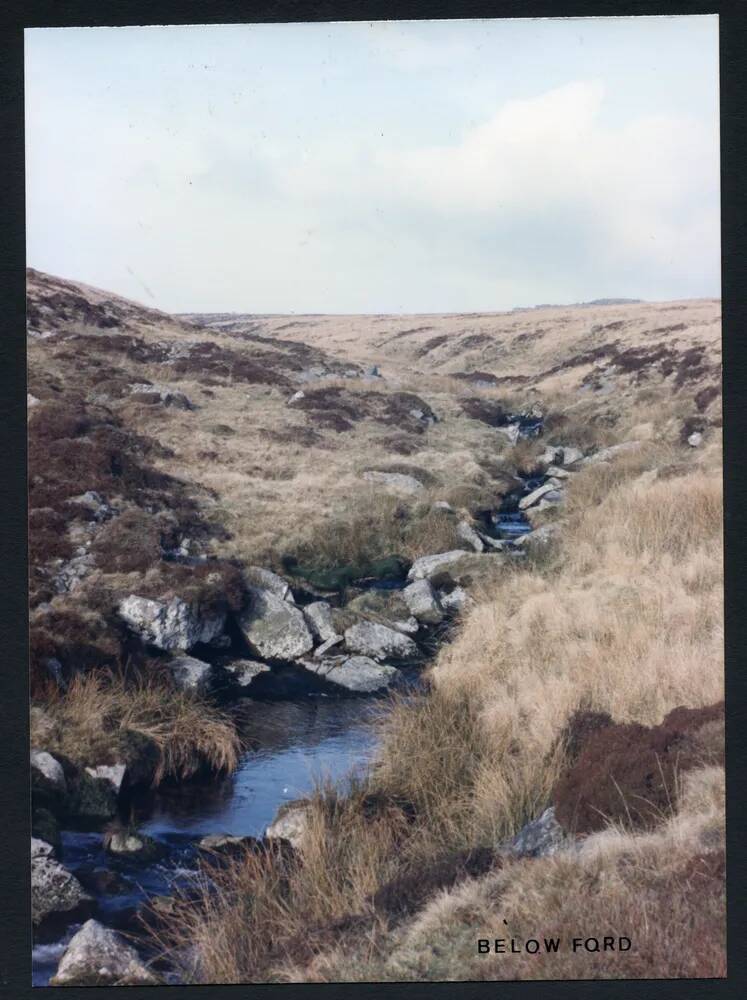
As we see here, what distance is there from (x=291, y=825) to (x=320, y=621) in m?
2.60

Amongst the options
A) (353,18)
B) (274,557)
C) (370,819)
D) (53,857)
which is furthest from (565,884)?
(353,18)

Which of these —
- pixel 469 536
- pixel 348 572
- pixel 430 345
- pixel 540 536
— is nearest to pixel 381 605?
pixel 348 572

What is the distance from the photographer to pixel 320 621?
9.06 meters

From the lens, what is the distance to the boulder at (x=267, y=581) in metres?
→ 9.01

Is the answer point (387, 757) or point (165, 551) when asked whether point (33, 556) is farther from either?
point (387, 757)

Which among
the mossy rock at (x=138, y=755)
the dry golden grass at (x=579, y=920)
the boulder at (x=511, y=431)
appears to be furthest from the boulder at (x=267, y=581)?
the boulder at (x=511, y=431)

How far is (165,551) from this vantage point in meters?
8.92

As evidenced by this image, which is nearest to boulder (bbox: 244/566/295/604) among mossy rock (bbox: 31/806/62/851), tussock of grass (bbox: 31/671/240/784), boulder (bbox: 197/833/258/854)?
tussock of grass (bbox: 31/671/240/784)

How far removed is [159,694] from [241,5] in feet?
18.3

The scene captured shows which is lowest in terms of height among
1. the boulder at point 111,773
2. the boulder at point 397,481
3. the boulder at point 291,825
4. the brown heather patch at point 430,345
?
the boulder at point 291,825

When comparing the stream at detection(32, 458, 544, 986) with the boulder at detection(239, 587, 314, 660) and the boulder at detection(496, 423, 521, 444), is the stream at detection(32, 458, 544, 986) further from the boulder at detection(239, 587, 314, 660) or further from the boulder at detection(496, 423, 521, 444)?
the boulder at detection(496, 423, 521, 444)

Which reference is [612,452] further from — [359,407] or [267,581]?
[359,407]

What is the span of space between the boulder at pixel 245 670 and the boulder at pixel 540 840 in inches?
124

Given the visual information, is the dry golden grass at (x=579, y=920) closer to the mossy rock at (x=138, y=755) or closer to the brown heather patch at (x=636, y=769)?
the brown heather patch at (x=636, y=769)
